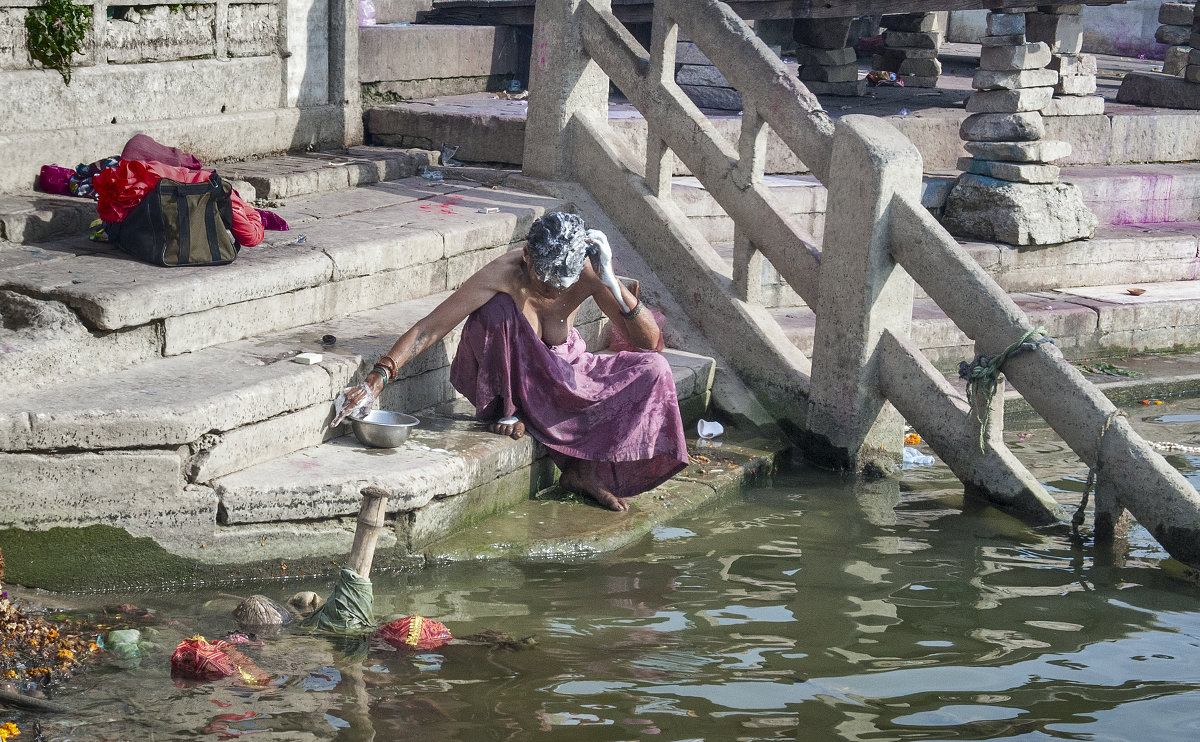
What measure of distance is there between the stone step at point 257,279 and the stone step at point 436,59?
5.98 feet

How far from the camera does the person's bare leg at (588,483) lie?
19.2 ft

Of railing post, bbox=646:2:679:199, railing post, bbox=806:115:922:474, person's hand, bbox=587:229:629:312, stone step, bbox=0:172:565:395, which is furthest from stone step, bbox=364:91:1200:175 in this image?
person's hand, bbox=587:229:629:312

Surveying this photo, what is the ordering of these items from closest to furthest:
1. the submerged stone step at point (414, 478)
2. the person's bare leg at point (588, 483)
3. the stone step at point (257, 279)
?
1. the submerged stone step at point (414, 478)
2. the stone step at point (257, 279)
3. the person's bare leg at point (588, 483)

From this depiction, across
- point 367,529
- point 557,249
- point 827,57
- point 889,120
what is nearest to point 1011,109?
point 889,120

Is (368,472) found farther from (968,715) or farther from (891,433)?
(891,433)

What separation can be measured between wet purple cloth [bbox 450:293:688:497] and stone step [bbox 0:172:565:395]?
0.87 m

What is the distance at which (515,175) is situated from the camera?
8266 millimetres

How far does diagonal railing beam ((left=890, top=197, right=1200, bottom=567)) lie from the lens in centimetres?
549

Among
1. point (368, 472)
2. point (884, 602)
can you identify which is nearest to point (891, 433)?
point (884, 602)

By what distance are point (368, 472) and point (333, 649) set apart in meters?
0.95

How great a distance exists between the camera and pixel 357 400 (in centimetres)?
541

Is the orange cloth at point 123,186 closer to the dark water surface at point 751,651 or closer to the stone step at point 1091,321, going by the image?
the dark water surface at point 751,651

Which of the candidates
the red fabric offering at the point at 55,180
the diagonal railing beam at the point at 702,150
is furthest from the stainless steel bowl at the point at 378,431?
A: the diagonal railing beam at the point at 702,150

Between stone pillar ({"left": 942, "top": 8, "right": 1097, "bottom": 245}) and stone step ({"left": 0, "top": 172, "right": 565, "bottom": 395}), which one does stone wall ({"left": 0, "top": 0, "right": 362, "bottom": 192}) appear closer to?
stone step ({"left": 0, "top": 172, "right": 565, "bottom": 395})
